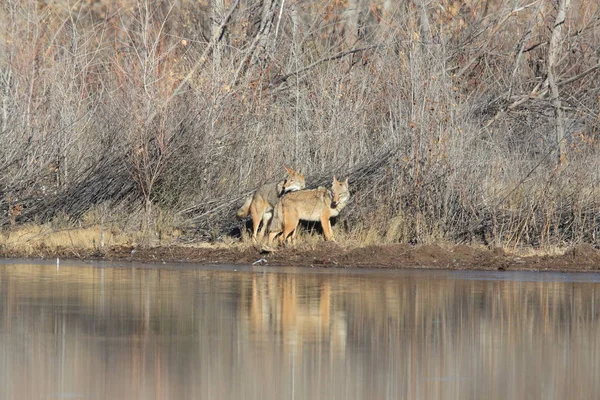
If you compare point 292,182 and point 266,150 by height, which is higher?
point 266,150

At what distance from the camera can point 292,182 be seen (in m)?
19.4

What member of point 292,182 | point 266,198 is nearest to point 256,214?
point 266,198

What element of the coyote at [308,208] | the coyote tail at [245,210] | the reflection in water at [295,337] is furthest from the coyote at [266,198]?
the reflection in water at [295,337]

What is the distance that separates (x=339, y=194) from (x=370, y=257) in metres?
1.58

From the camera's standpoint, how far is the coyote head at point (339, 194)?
19.2 meters

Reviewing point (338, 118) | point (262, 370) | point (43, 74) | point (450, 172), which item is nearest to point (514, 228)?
point (450, 172)

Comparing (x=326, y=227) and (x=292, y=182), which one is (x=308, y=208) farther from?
(x=292, y=182)

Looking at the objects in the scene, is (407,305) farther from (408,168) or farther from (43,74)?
(43,74)

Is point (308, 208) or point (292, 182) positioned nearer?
point (308, 208)

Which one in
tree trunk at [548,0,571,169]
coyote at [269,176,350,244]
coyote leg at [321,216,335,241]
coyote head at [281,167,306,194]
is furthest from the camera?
tree trunk at [548,0,571,169]

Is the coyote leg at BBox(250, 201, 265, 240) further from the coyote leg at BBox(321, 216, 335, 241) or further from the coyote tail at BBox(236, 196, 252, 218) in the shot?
the coyote leg at BBox(321, 216, 335, 241)

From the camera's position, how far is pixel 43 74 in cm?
2234

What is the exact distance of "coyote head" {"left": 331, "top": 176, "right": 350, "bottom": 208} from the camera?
1921cm

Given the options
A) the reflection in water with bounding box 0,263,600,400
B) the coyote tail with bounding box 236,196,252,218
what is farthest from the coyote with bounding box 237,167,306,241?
the reflection in water with bounding box 0,263,600,400
